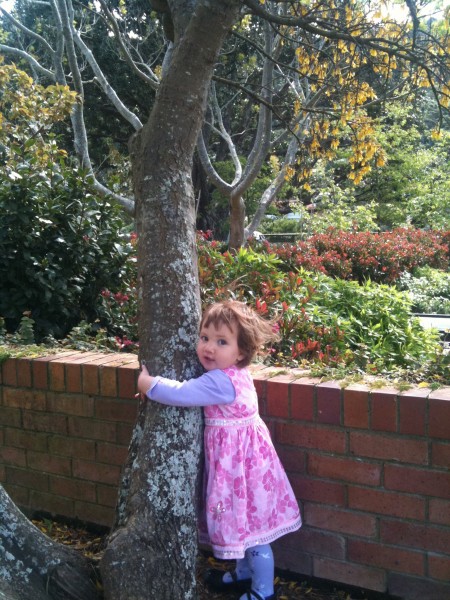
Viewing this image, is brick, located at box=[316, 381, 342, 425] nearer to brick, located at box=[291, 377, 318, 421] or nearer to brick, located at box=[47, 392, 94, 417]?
brick, located at box=[291, 377, 318, 421]

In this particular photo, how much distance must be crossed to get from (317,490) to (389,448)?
16.1 inches

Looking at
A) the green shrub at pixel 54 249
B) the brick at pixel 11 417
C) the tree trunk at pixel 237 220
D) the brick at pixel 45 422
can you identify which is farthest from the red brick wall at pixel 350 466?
the tree trunk at pixel 237 220

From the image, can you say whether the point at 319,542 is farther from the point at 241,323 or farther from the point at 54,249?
the point at 54,249

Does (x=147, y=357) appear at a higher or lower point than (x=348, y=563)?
higher

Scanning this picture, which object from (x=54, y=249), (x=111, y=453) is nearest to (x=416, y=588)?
(x=111, y=453)

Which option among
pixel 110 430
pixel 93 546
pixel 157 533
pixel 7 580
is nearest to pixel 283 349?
pixel 110 430

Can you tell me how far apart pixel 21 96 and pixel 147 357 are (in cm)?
676

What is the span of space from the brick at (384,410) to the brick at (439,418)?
14 cm

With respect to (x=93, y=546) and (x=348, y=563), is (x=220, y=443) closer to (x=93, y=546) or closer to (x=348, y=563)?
(x=348, y=563)

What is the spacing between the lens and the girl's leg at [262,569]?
259cm

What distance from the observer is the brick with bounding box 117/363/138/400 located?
3229 mm

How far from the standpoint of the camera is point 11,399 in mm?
3789

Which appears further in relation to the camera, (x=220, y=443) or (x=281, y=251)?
(x=281, y=251)

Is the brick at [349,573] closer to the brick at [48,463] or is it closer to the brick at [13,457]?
the brick at [48,463]
